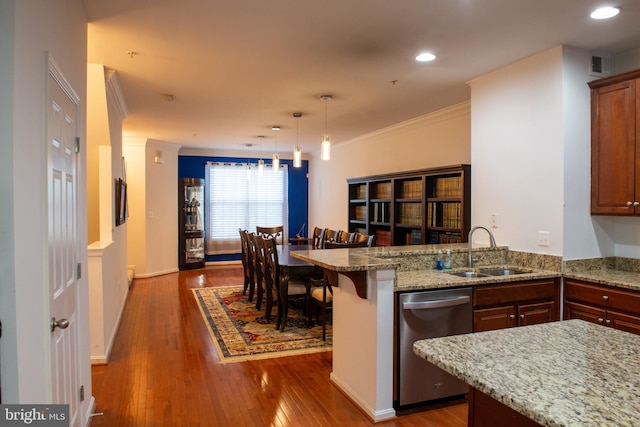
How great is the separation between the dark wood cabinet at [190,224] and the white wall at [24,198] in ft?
22.2

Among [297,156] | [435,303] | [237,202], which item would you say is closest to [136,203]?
[237,202]

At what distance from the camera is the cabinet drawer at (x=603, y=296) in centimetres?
262

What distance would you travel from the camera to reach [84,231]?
256 cm

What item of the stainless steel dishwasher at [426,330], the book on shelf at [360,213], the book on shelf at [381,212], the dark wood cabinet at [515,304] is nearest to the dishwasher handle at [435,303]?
the stainless steel dishwasher at [426,330]

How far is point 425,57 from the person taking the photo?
130 inches

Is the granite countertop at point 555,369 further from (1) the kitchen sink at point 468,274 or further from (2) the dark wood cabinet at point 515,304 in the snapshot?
(1) the kitchen sink at point 468,274

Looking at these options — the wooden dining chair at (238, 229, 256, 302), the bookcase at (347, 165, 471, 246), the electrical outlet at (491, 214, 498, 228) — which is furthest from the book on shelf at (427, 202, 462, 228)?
the wooden dining chair at (238, 229, 256, 302)

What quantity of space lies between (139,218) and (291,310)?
3.92 m

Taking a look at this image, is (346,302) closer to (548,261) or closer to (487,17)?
(548,261)

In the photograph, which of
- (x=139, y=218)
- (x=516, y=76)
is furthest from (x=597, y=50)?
(x=139, y=218)

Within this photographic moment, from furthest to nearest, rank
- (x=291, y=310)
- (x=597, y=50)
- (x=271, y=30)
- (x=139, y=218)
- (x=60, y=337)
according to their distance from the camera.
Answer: (x=139, y=218)
(x=291, y=310)
(x=597, y=50)
(x=271, y=30)
(x=60, y=337)

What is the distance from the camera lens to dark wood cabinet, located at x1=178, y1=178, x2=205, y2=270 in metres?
8.41

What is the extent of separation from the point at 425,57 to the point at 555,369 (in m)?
2.74

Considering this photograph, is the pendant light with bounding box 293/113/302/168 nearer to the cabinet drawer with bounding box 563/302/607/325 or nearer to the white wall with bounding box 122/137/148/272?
the cabinet drawer with bounding box 563/302/607/325
